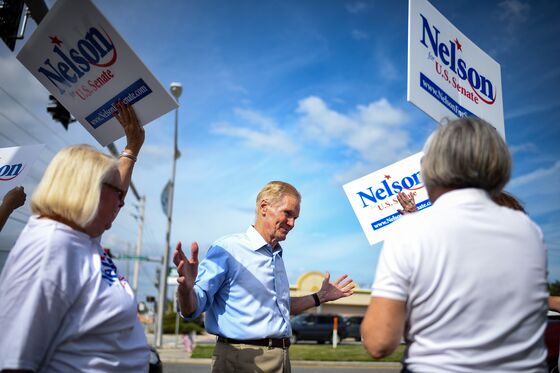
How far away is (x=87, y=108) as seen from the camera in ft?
9.89

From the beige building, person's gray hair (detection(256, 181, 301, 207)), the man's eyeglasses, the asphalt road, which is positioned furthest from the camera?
the beige building

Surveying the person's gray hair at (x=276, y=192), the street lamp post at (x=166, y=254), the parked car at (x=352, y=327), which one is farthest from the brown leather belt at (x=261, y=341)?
the parked car at (x=352, y=327)

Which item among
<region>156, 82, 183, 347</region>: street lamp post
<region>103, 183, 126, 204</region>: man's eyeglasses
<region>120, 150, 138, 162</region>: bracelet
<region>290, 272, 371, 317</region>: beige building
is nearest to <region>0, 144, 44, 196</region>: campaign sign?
<region>120, 150, 138, 162</region>: bracelet

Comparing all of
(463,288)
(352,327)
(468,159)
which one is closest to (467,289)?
(463,288)

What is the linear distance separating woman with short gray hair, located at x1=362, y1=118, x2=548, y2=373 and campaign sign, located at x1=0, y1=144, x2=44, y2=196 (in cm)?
296

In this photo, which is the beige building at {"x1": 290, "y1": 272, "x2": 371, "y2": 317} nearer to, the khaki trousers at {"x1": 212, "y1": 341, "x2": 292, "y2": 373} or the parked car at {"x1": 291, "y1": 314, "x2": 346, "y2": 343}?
the parked car at {"x1": 291, "y1": 314, "x2": 346, "y2": 343}

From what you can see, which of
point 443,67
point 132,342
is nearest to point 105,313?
point 132,342

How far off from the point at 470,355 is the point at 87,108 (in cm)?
256

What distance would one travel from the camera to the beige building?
39.3 m

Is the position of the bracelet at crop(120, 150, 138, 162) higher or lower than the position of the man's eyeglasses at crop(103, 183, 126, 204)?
higher

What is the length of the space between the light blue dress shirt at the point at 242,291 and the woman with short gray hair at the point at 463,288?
1.50 metres

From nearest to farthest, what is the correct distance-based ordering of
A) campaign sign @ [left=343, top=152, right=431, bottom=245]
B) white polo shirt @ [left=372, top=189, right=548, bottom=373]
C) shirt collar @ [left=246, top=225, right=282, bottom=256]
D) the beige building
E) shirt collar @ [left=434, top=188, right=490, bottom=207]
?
white polo shirt @ [left=372, top=189, right=548, bottom=373]
shirt collar @ [left=434, top=188, right=490, bottom=207]
shirt collar @ [left=246, top=225, right=282, bottom=256]
campaign sign @ [left=343, top=152, right=431, bottom=245]
the beige building

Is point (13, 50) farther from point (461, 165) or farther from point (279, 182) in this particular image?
point (461, 165)

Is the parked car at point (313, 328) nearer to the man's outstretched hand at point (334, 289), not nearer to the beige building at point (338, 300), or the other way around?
the beige building at point (338, 300)
